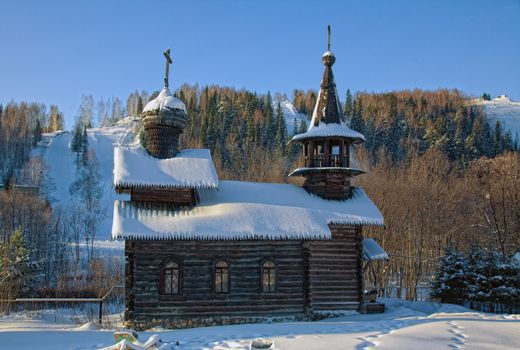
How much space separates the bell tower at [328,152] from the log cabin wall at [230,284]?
3289 mm

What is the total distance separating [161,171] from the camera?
1872cm

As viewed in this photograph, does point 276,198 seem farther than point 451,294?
No

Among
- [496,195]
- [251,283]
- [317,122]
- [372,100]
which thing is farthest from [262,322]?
[372,100]

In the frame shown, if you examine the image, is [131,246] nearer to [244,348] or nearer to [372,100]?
[244,348]

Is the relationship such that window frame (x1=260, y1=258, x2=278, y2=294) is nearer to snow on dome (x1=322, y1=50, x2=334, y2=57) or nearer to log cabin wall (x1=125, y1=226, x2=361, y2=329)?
log cabin wall (x1=125, y1=226, x2=361, y2=329)

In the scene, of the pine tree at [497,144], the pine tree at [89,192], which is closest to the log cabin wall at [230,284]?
the pine tree at [89,192]

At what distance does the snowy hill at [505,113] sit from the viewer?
365 feet

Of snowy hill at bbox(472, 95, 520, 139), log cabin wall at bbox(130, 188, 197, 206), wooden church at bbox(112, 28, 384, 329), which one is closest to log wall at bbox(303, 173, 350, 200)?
wooden church at bbox(112, 28, 384, 329)

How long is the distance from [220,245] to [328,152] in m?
7.06

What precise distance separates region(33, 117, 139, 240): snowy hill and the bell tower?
43081mm

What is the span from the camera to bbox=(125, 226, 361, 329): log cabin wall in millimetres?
16719

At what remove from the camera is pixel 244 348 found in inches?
442

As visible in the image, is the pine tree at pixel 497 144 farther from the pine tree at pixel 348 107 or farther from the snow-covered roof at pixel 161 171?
the snow-covered roof at pixel 161 171

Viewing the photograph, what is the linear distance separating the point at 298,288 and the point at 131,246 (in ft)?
20.7
